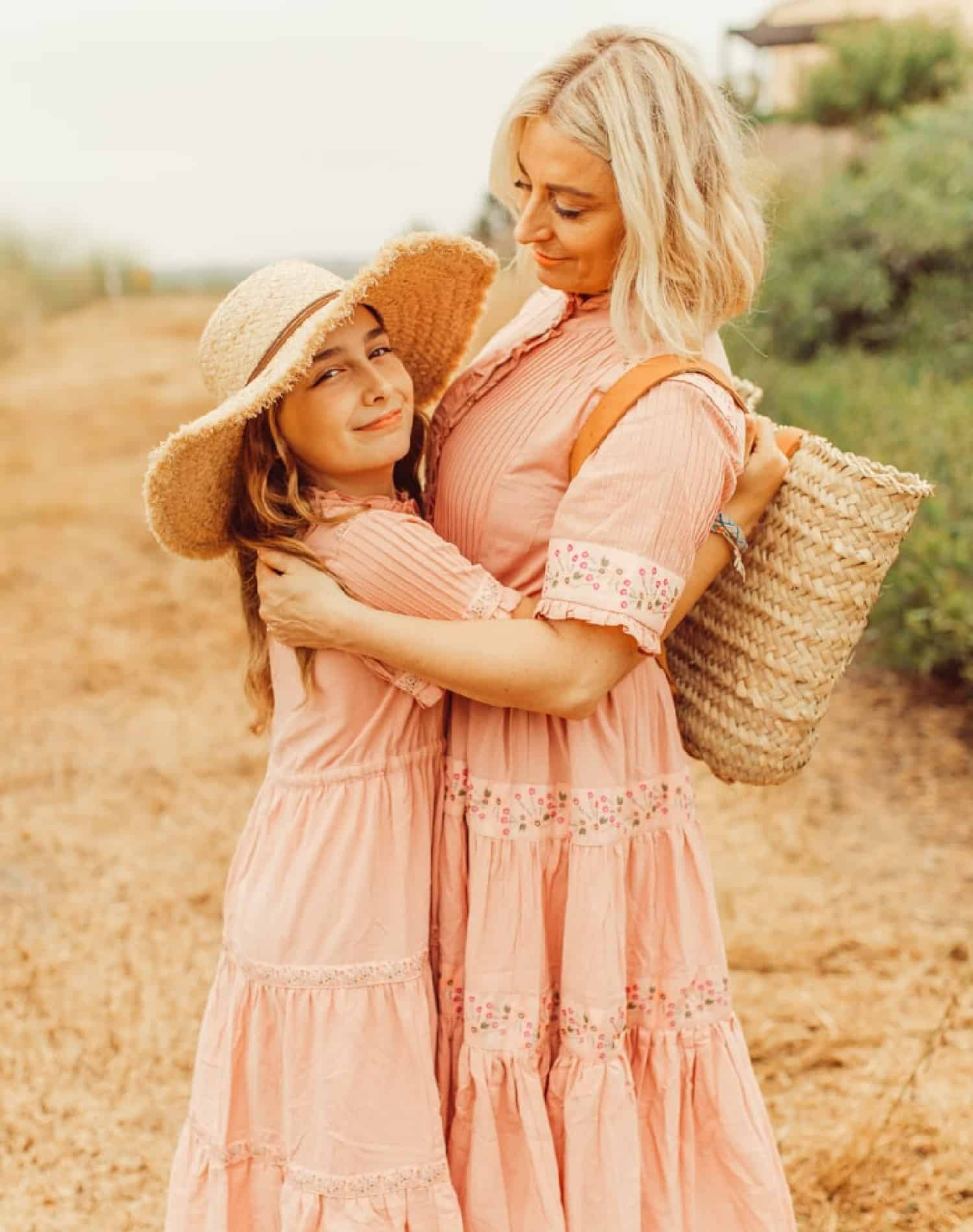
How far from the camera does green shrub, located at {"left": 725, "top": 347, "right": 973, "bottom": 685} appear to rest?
479 centimetres

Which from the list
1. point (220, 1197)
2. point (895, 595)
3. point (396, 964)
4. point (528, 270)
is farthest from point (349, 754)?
point (895, 595)

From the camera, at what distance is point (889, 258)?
7652 mm

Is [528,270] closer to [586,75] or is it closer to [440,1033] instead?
[586,75]

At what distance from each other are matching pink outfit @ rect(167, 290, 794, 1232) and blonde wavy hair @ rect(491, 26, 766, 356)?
0.12 m

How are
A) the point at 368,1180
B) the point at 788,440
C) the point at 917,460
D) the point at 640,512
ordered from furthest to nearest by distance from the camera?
the point at 917,460, the point at 788,440, the point at 368,1180, the point at 640,512

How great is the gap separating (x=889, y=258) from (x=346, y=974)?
681 centimetres

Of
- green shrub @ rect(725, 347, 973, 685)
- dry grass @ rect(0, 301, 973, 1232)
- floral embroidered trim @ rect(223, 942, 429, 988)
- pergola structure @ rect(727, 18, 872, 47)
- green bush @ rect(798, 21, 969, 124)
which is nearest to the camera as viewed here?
floral embroidered trim @ rect(223, 942, 429, 988)

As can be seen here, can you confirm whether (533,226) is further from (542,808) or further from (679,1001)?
(679,1001)

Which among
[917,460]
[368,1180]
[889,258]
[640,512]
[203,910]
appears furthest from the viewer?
[889,258]

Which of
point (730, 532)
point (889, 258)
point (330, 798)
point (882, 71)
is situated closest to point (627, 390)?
point (730, 532)

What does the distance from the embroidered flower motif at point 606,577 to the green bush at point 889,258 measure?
5733 mm

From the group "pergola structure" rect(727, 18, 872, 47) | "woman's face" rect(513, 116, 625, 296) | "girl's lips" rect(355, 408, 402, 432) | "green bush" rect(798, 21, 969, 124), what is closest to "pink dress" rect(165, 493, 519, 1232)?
"girl's lips" rect(355, 408, 402, 432)

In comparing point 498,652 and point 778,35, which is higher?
point 498,652

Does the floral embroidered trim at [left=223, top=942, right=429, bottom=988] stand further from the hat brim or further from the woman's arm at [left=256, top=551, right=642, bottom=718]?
the hat brim
